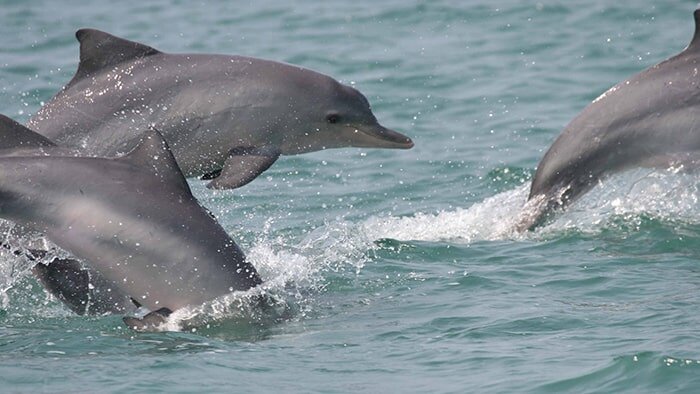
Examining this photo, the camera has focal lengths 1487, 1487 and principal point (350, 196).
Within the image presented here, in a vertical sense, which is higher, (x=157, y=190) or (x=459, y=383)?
(x=157, y=190)

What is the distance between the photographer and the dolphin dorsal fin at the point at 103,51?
10.4 m

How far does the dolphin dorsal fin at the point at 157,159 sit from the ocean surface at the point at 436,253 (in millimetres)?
847

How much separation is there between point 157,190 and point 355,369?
166 centimetres

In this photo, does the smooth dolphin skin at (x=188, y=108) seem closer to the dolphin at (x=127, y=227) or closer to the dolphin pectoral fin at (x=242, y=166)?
the dolphin pectoral fin at (x=242, y=166)

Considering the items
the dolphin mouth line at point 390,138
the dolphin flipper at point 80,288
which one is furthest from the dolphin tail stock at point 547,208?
the dolphin flipper at point 80,288

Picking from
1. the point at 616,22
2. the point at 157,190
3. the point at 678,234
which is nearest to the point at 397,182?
the point at 678,234

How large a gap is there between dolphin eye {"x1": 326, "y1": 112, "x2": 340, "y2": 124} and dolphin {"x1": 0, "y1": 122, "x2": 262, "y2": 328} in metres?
2.20

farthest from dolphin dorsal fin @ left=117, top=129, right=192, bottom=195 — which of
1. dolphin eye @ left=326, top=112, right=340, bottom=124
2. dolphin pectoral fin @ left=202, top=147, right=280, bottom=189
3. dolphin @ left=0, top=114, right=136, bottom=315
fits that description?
dolphin eye @ left=326, top=112, right=340, bottom=124

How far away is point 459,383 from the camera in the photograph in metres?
8.17

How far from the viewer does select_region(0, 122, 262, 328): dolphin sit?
884 centimetres

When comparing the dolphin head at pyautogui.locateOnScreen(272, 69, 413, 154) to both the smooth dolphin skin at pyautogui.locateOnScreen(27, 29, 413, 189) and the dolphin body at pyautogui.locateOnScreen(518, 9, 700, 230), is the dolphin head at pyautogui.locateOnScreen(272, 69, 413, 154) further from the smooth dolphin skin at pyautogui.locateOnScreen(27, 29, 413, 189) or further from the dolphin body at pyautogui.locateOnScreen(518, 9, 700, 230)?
the dolphin body at pyautogui.locateOnScreen(518, 9, 700, 230)

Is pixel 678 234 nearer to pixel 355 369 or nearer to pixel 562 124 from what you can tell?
pixel 355 369

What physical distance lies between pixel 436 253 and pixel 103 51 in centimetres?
300

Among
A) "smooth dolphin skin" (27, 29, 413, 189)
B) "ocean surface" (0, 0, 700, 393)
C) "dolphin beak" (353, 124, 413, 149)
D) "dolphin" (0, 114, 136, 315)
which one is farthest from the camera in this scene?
"dolphin beak" (353, 124, 413, 149)
